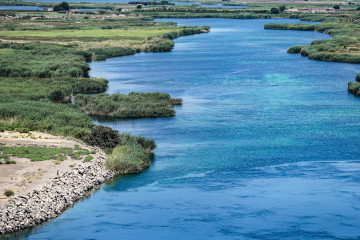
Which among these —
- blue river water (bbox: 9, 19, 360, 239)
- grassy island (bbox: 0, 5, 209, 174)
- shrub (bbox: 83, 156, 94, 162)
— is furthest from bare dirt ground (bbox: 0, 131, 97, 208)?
blue river water (bbox: 9, 19, 360, 239)

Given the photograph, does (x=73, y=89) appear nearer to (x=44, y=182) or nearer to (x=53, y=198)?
(x=44, y=182)

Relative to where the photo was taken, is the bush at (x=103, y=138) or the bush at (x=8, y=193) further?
the bush at (x=103, y=138)

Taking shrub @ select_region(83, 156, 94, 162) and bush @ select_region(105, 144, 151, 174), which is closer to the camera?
shrub @ select_region(83, 156, 94, 162)

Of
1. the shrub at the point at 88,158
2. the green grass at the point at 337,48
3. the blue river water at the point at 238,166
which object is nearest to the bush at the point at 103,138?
the blue river water at the point at 238,166

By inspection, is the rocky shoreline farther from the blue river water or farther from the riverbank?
the blue river water

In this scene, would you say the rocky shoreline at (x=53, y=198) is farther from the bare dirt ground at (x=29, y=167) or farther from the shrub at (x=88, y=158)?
the bare dirt ground at (x=29, y=167)

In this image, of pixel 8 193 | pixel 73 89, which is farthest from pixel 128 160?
pixel 73 89

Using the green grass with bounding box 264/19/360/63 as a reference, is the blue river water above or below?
below
